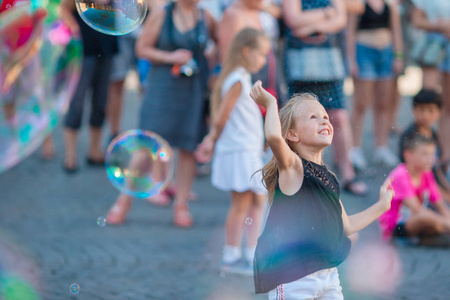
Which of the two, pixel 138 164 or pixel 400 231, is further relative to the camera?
pixel 400 231

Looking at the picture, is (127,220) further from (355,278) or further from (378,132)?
(378,132)

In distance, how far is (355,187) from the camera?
538 cm

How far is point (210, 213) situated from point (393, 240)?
1.38 m

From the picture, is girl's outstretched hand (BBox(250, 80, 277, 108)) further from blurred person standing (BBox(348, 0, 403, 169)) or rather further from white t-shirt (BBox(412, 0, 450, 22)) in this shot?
white t-shirt (BBox(412, 0, 450, 22))

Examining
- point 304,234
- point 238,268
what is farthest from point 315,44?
point 304,234

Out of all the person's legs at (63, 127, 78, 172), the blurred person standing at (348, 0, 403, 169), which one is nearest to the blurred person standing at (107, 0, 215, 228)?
the person's legs at (63, 127, 78, 172)

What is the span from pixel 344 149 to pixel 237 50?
4.57 ft

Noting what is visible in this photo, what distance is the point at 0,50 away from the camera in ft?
15.1

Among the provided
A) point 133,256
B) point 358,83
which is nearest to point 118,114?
point 358,83

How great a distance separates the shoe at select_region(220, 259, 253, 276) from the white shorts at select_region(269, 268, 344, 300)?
145 centimetres

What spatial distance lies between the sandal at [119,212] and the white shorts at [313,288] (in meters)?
2.73

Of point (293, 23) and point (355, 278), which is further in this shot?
point (293, 23)

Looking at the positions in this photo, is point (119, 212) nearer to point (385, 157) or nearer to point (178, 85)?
Result: point (178, 85)

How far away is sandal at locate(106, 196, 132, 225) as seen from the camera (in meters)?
4.98
